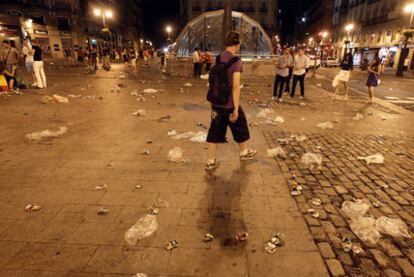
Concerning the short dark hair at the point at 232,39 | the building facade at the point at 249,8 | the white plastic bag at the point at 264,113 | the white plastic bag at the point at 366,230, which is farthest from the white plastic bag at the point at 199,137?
the building facade at the point at 249,8

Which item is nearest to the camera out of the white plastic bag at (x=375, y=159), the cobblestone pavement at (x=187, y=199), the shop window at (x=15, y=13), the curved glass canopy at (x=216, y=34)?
the cobblestone pavement at (x=187, y=199)

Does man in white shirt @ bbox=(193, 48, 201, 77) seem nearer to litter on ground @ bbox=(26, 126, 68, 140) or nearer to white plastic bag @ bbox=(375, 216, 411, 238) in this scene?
litter on ground @ bbox=(26, 126, 68, 140)

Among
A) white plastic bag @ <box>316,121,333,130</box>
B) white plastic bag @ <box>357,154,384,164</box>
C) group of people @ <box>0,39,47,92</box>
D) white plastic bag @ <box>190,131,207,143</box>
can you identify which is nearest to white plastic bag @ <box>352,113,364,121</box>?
white plastic bag @ <box>316,121,333,130</box>

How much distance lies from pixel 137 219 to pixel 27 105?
7.74 metres

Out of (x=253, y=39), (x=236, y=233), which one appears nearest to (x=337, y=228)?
(x=236, y=233)

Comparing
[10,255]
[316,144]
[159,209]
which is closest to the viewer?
[10,255]

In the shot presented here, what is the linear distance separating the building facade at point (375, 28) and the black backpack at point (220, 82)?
103 ft

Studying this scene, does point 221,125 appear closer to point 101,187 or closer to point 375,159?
point 101,187

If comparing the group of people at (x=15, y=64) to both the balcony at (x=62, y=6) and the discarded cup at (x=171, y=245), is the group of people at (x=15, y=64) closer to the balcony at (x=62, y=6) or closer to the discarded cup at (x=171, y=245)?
the discarded cup at (x=171, y=245)

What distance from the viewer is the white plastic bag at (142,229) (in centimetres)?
286

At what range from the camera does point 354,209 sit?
11.4ft

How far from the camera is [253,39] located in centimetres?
2314

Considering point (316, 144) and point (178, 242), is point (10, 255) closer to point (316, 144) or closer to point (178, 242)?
point (178, 242)

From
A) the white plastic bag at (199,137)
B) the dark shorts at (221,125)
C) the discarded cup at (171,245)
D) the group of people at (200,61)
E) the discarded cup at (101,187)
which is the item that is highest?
the group of people at (200,61)
